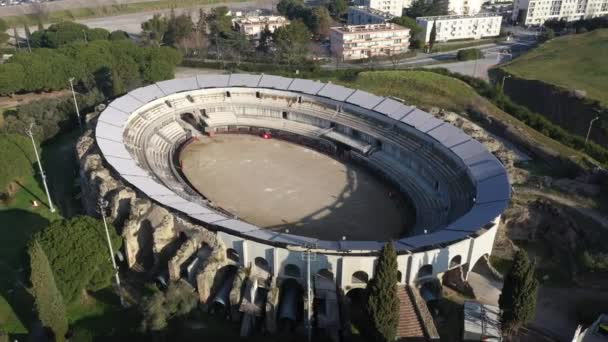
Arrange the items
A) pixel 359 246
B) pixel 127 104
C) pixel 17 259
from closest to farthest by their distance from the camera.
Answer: pixel 359 246, pixel 17 259, pixel 127 104

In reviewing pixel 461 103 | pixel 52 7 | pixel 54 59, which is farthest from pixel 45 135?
pixel 52 7

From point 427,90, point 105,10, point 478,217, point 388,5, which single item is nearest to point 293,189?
point 478,217

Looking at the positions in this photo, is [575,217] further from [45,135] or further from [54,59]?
[54,59]

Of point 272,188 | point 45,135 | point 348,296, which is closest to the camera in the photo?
point 348,296

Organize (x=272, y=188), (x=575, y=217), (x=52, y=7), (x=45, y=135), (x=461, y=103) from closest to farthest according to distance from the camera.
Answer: (x=575, y=217) → (x=272, y=188) → (x=45, y=135) → (x=461, y=103) → (x=52, y=7)

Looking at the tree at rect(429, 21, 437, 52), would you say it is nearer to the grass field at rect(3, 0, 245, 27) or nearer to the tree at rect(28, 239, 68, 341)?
the grass field at rect(3, 0, 245, 27)

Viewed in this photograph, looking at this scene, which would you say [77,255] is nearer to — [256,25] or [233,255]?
[233,255]

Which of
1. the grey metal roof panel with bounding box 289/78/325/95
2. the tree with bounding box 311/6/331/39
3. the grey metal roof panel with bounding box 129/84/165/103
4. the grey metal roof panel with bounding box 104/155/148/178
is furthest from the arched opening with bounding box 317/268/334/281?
the tree with bounding box 311/6/331/39
